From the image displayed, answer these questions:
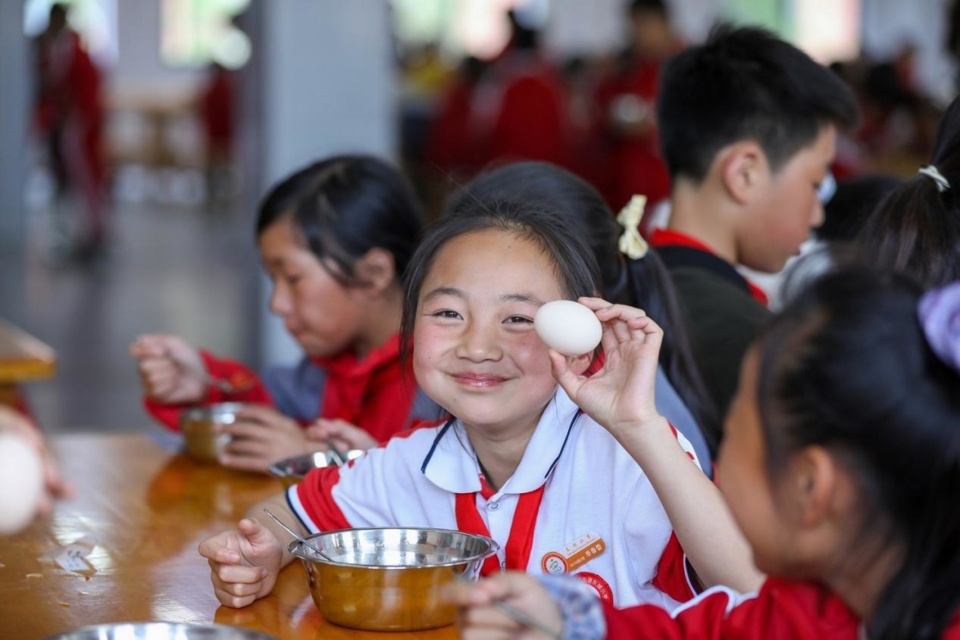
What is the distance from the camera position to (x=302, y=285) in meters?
2.25

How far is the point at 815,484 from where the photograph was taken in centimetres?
94

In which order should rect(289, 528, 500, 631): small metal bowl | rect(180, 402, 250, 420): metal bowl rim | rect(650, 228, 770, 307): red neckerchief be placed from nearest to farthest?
1. rect(289, 528, 500, 631): small metal bowl
2. rect(180, 402, 250, 420): metal bowl rim
3. rect(650, 228, 770, 307): red neckerchief

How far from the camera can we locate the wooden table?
1.27m

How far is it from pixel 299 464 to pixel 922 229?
850mm

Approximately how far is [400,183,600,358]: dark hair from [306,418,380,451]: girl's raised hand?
1.02 ft

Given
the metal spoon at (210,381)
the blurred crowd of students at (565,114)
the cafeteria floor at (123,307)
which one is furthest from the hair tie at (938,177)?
the blurred crowd of students at (565,114)

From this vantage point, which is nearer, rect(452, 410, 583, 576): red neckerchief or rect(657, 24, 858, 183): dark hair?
rect(452, 410, 583, 576): red neckerchief

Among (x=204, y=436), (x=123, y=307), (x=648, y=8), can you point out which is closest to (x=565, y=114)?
(x=648, y=8)

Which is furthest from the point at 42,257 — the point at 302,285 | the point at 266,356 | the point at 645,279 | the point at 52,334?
the point at 645,279

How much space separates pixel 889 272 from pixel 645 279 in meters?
0.86

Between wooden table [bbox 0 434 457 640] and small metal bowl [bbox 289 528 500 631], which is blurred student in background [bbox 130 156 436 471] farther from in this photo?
small metal bowl [bbox 289 528 500 631]

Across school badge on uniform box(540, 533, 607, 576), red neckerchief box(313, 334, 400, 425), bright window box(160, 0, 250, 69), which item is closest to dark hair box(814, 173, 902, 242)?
red neckerchief box(313, 334, 400, 425)

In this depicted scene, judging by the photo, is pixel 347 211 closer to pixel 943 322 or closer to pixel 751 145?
pixel 751 145

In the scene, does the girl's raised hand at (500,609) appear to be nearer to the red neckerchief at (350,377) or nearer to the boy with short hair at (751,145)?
the red neckerchief at (350,377)
